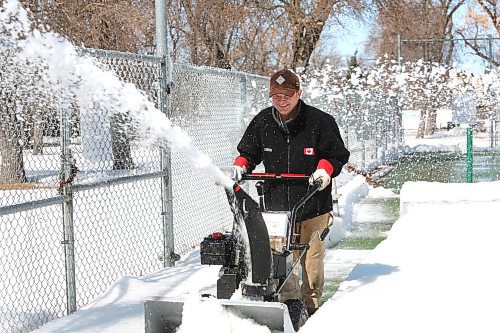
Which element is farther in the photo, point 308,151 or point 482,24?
point 482,24

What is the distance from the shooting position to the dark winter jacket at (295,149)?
4.76 meters

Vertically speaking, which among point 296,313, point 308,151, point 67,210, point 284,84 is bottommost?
point 296,313

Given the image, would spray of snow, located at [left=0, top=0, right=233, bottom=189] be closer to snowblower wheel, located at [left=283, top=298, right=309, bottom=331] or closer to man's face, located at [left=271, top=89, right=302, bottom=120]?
man's face, located at [left=271, top=89, right=302, bottom=120]

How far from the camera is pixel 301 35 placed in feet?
77.0

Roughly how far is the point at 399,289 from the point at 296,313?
3.04 feet

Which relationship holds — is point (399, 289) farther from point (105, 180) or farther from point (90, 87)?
point (90, 87)

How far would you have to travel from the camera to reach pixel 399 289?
188 inches

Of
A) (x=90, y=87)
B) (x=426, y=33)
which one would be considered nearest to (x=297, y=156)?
(x=90, y=87)

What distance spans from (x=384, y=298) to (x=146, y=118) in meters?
2.20

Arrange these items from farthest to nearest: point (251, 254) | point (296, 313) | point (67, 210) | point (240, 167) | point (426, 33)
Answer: point (426, 33) < point (67, 210) < point (240, 167) < point (296, 313) < point (251, 254)

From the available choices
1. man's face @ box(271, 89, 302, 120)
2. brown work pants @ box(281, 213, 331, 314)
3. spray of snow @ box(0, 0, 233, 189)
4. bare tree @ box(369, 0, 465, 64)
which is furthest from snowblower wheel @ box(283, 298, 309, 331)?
bare tree @ box(369, 0, 465, 64)

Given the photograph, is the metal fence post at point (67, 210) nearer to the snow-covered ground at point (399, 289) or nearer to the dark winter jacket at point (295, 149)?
the snow-covered ground at point (399, 289)

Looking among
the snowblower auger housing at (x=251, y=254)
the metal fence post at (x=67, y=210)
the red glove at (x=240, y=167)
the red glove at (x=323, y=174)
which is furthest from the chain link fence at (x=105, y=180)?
the red glove at (x=323, y=174)

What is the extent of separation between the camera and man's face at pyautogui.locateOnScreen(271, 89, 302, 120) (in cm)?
462
